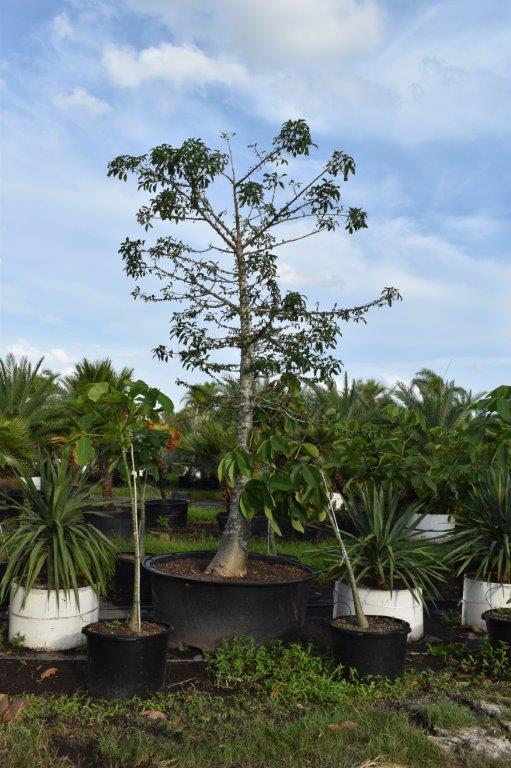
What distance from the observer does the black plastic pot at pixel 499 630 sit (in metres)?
5.43

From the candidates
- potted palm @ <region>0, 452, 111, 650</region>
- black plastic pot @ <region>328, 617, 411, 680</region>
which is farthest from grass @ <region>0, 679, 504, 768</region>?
potted palm @ <region>0, 452, 111, 650</region>

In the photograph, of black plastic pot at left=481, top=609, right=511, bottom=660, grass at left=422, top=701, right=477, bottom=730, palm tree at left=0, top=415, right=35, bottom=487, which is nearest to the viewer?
grass at left=422, top=701, right=477, bottom=730

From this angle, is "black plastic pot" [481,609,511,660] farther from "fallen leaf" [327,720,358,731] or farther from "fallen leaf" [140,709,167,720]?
"fallen leaf" [140,709,167,720]

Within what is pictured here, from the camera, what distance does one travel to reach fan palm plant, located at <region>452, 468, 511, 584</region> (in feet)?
21.2

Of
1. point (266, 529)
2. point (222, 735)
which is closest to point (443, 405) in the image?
point (266, 529)

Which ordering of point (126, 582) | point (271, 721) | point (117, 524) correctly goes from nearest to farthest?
point (271, 721) < point (126, 582) < point (117, 524)

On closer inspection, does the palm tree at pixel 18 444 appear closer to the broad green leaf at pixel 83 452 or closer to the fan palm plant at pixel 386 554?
the fan palm plant at pixel 386 554

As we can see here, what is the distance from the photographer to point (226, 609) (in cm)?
546

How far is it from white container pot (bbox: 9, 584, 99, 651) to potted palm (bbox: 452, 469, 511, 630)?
3059 millimetres

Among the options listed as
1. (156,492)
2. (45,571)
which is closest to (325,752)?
(45,571)

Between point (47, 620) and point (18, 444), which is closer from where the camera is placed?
point (47, 620)

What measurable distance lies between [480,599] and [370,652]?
195cm

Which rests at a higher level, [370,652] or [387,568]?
[387,568]

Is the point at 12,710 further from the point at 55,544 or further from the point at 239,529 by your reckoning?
the point at 239,529
